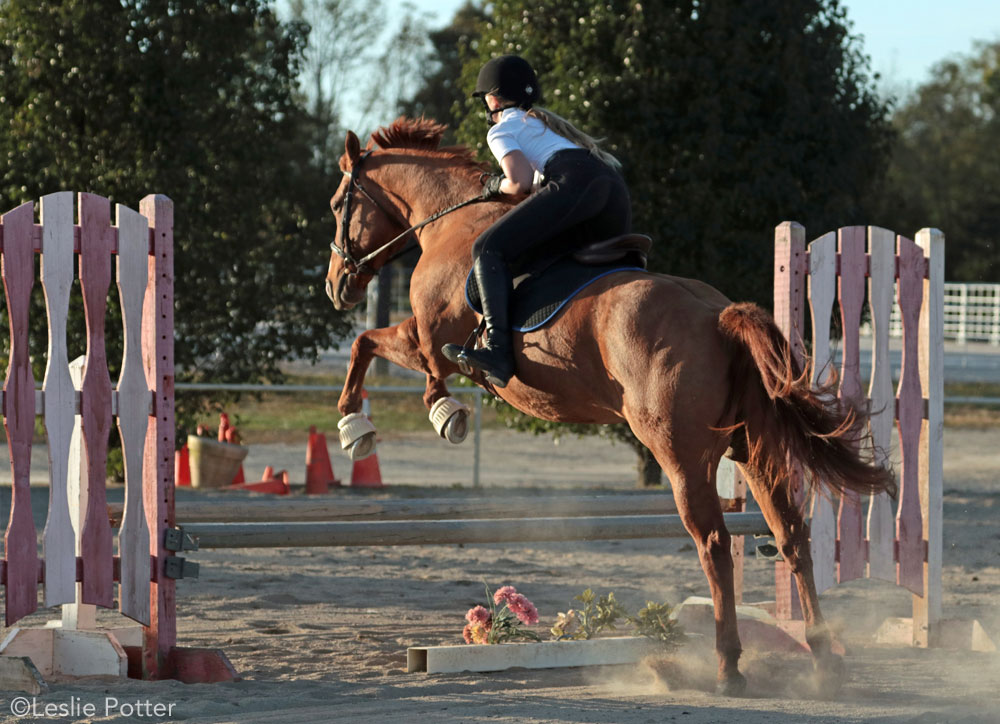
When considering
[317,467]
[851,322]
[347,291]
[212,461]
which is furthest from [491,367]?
[212,461]

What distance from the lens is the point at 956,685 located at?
533 cm

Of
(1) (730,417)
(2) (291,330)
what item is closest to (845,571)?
(1) (730,417)

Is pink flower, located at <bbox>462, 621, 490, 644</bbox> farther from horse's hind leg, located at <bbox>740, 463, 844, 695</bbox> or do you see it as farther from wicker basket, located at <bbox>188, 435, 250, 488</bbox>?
wicker basket, located at <bbox>188, 435, 250, 488</bbox>

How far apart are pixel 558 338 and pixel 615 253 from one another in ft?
1.50

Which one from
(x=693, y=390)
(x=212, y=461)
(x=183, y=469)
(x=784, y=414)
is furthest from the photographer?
(x=183, y=469)

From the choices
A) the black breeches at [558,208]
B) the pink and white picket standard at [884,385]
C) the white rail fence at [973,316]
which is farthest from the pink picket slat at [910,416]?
the white rail fence at [973,316]

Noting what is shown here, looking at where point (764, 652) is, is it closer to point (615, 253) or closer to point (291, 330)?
point (615, 253)

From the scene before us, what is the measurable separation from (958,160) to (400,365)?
1802 inches

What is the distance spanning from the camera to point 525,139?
17.0 feet

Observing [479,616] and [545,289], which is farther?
[479,616]

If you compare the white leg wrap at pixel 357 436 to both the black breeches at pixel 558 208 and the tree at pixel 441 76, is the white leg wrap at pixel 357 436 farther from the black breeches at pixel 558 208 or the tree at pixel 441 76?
the tree at pixel 441 76

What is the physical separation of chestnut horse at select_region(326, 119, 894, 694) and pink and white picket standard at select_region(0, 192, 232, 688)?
1.19 m

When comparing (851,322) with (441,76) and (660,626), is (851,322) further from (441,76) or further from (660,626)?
(441,76)

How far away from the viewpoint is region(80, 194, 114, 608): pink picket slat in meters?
5.28
